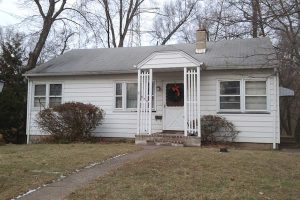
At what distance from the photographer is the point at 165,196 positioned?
21.0 feet

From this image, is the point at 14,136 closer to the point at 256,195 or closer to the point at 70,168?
the point at 70,168

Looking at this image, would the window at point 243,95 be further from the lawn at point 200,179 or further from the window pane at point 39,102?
the window pane at point 39,102

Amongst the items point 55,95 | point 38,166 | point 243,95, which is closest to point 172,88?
point 243,95

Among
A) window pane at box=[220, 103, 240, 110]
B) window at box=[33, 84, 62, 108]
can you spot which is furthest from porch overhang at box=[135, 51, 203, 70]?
window at box=[33, 84, 62, 108]

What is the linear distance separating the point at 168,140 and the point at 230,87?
11.3ft

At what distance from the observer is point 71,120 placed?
15.5 metres

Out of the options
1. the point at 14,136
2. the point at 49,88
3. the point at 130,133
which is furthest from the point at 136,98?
the point at 14,136

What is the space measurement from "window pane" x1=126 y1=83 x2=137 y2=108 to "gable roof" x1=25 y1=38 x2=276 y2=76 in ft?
2.77

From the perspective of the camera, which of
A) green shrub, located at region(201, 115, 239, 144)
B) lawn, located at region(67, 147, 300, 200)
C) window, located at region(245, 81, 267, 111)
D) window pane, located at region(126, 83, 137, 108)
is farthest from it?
window pane, located at region(126, 83, 137, 108)

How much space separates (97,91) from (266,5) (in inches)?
384

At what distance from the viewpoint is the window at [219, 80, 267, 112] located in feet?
47.6

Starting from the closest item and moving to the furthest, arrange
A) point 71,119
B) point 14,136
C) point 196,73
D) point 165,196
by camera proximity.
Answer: point 165,196, point 196,73, point 71,119, point 14,136

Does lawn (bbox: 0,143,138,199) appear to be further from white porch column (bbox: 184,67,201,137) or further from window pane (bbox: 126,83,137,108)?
window pane (bbox: 126,83,137,108)

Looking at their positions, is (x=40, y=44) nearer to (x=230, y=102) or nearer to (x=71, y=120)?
(x=71, y=120)
